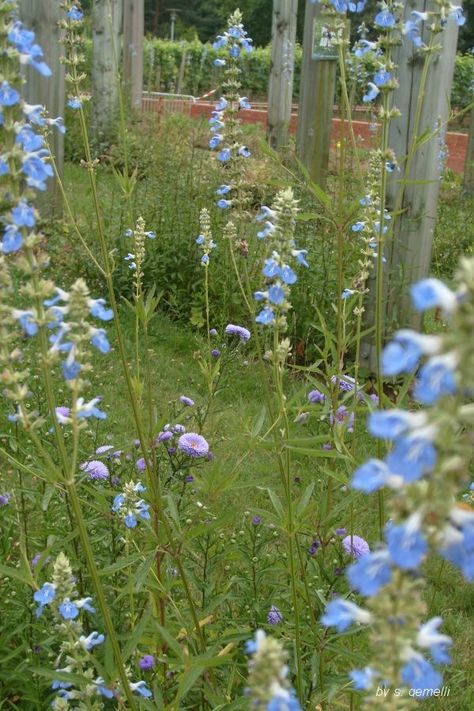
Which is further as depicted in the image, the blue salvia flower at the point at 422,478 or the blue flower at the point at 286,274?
the blue flower at the point at 286,274

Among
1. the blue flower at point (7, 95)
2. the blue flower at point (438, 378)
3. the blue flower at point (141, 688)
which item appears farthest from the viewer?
the blue flower at point (141, 688)

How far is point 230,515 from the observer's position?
94.6 inches

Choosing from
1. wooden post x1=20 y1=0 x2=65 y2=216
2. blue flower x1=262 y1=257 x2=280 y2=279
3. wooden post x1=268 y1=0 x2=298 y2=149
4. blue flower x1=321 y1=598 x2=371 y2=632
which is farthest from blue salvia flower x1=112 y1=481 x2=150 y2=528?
wooden post x1=268 y1=0 x2=298 y2=149

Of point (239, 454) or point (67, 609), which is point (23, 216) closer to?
point (67, 609)

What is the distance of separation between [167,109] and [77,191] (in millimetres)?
2581

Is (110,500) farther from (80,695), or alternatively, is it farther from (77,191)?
(77,191)

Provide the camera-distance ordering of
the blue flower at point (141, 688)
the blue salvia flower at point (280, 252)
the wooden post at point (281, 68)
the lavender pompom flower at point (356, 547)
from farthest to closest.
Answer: the wooden post at point (281, 68)
the lavender pompom flower at point (356, 547)
the blue salvia flower at point (280, 252)
the blue flower at point (141, 688)

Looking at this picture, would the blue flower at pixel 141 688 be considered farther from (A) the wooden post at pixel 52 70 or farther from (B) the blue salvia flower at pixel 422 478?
(A) the wooden post at pixel 52 70

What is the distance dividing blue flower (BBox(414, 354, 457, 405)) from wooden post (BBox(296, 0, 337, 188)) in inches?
Result: 295

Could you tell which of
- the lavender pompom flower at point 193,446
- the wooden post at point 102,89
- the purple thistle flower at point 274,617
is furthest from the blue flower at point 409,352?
the wooden post at point 102,89

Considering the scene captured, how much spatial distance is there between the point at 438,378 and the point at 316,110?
803cm

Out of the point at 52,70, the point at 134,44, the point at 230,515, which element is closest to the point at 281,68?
the point at 134,44

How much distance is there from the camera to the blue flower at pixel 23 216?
1.71 m

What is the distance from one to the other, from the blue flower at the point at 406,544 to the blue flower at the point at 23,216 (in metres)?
1.08
